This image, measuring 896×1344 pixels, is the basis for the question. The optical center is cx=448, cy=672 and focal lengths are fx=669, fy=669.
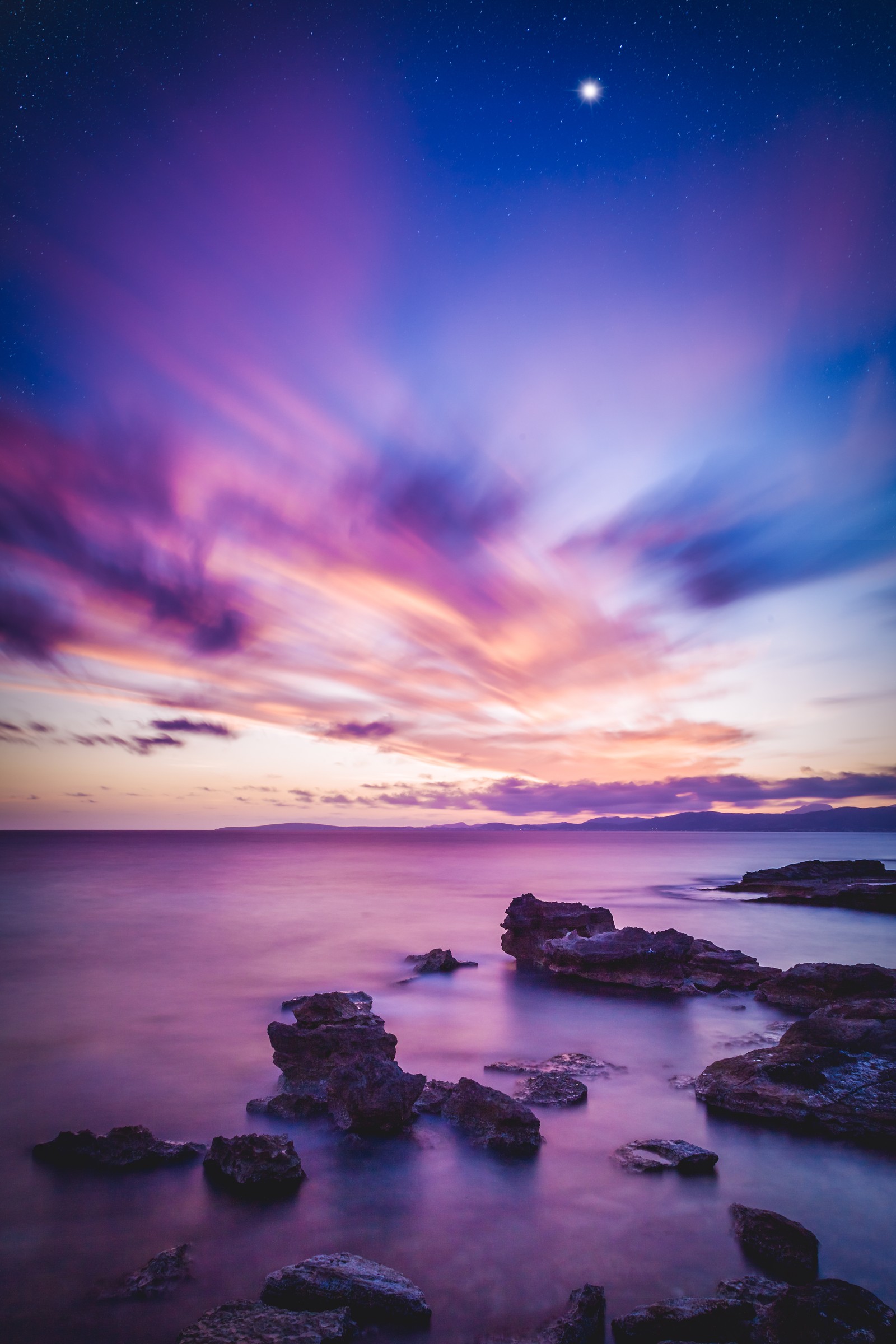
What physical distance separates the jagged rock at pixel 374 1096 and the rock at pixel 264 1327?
363 cm

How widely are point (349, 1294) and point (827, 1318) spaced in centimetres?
362

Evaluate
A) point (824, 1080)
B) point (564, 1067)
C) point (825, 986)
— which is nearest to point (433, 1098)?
point (564, 1067)

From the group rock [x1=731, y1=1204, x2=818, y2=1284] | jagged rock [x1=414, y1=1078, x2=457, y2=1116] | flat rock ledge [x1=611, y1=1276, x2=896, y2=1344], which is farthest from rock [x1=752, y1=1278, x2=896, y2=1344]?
jagged rock [x1=414, y1=1078, x2=457, y2=1116]

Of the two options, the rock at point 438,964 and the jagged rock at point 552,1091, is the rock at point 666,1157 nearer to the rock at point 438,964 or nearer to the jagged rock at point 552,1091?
the jagged rock at point 552,1091

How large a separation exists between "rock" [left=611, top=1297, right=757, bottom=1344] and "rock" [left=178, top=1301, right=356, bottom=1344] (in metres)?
2.19

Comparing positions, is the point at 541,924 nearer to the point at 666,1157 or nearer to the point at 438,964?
the point at 438,964

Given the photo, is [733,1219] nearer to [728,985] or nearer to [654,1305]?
[654,1305]

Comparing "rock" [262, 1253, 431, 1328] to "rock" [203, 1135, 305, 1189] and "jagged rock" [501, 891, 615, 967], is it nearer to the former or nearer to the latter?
"rock" [203, 1135, 305, 1189]

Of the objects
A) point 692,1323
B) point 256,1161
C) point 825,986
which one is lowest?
point 256,1161

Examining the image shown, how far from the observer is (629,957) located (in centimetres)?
1838

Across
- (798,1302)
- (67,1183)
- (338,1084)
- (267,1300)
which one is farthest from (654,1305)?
(67,1183)

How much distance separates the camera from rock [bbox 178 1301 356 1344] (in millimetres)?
4844

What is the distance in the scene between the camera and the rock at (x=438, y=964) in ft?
70.0

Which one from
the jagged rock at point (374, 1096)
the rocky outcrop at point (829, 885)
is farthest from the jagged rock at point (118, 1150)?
the rocky outcrop at point (829, 885)
